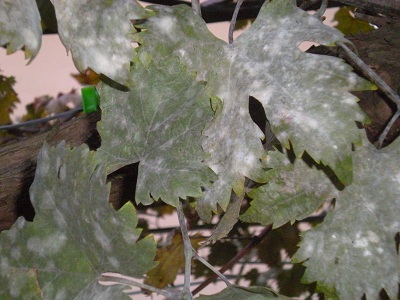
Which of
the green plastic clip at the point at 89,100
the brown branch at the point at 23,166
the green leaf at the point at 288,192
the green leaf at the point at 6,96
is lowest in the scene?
the green leaf at the point at 6,96

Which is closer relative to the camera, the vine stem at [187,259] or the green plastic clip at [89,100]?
the vine stem at [187,259]

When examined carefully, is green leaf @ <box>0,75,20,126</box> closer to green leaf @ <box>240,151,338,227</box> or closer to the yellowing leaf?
the yellowing leaf

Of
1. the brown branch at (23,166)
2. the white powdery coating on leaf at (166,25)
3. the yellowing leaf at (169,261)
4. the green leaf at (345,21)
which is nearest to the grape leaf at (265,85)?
the white powdery coating on leaf at (166,25)

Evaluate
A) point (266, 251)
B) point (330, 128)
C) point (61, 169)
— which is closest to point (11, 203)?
point (61, 169)

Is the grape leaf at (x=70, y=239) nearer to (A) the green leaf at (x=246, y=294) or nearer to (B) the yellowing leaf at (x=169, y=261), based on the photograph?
(A) the green leaf at (x=246, y=294)

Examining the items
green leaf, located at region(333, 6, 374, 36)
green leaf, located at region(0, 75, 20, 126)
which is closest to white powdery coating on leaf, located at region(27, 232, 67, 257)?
green leaf, located at region(333, 6, 374, 36)

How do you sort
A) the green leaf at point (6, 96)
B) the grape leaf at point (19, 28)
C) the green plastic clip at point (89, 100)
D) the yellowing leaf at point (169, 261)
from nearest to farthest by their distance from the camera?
the grape leaf at point (19, 28) → the green plastic clip at point (89, 100) → the yellowing leaf at point (169, 261) → the green leaf at point (6, 96)

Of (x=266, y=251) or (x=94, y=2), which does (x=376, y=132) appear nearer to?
(x=94, y=2)

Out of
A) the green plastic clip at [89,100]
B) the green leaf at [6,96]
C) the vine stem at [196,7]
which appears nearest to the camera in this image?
the vine stem at [196,7]

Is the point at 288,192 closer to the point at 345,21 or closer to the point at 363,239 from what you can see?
the point at 363,239
